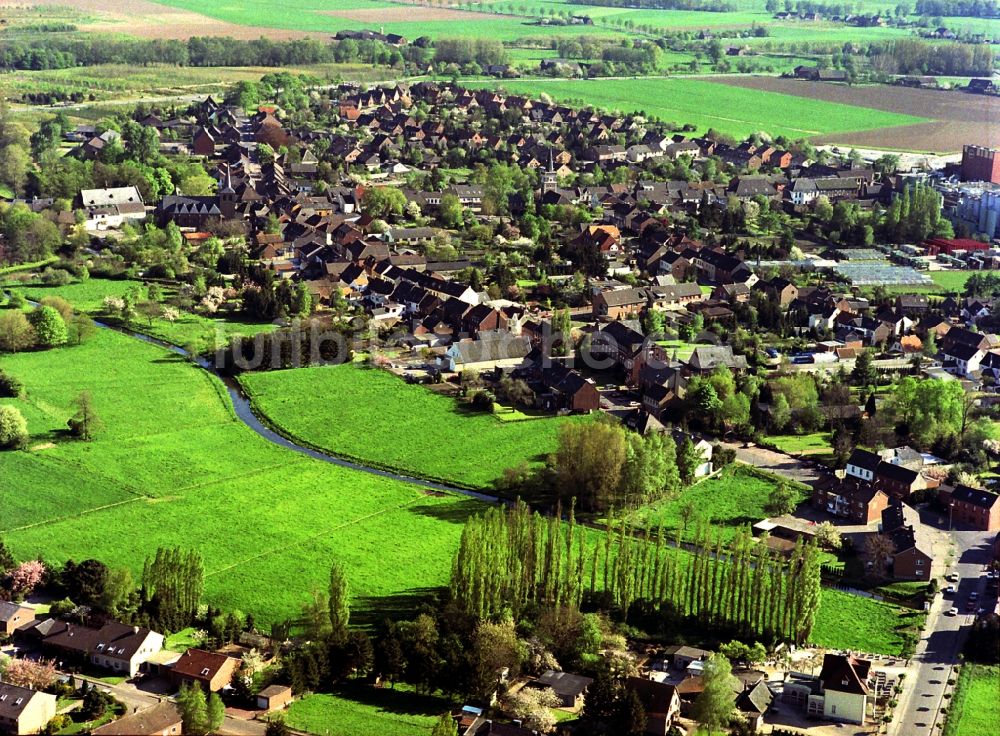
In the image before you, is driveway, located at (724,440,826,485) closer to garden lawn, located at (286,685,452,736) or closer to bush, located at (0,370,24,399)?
garden lawn, located at (286,685,452,736)

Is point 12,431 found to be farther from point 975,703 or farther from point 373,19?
point 373,19

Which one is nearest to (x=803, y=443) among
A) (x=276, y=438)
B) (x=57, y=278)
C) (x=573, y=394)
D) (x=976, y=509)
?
(x=976, y=509)

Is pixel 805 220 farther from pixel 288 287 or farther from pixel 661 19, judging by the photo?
pixel 661 19

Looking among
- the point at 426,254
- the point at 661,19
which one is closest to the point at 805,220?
the point at 426,254

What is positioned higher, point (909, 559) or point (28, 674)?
point (909, 559)

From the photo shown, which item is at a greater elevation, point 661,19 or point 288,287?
point 661,19

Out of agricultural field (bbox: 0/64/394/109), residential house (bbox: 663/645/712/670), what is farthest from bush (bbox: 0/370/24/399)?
agricultural field (bbox: 0/64/394/109)
